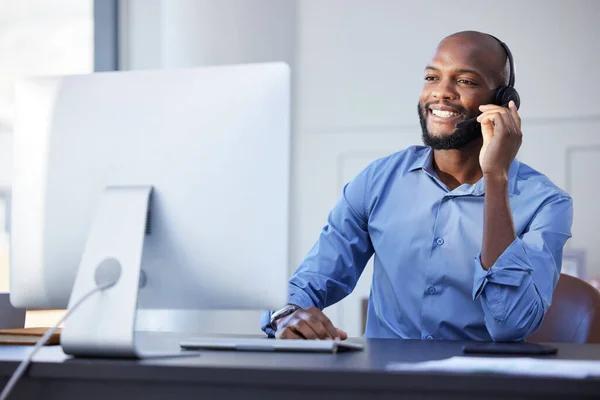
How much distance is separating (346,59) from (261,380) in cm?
315

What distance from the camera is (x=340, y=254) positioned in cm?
203

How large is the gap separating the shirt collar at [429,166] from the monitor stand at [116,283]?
939 mm

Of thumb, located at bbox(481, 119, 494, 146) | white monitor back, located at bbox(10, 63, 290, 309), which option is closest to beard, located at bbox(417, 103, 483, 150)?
thumb, located at bbox(481, 119, 494, 146)

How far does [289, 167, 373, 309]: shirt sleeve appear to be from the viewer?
6.43 feet

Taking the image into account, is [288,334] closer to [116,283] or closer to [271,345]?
[271,345]

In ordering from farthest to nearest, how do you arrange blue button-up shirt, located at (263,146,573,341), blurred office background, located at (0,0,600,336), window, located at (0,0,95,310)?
blurred office background, located at (0,0,600,336), window, located at (0,0,95,310), blue button-up shirt, located at (263,146,573,341)

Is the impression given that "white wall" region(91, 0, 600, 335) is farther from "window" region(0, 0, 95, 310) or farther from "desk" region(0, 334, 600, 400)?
"desk" region(0, 334, 600, 400)

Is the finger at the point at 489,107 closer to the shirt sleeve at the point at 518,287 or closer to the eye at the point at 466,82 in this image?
the eye at the point at 466,82

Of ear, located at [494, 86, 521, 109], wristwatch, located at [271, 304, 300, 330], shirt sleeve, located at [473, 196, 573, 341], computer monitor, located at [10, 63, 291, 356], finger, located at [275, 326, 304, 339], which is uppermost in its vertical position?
ear, located at [494, 86, 521, 109]

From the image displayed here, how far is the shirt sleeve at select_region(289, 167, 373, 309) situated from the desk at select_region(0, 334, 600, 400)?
2.31 feet

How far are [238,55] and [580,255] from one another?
6.03 ft

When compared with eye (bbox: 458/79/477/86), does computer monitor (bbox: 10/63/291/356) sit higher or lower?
lower

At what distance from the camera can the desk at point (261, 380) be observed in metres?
0.97

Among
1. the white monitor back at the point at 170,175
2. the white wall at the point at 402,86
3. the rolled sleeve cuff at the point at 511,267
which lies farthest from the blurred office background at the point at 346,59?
the white monitor back at the point at 170,175
